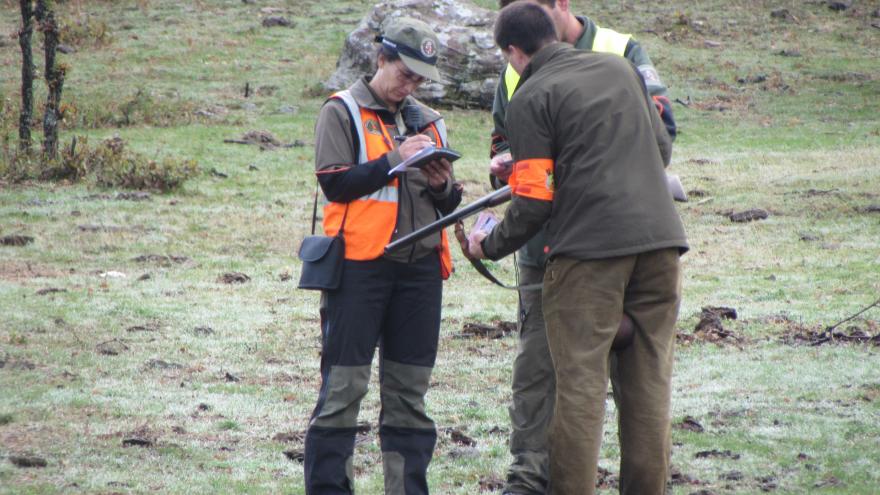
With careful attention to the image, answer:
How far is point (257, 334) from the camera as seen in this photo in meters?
8.98

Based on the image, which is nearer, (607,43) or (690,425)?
(607,43)

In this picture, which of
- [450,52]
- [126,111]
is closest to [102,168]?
[126,111]

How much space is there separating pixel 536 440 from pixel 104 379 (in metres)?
3.58

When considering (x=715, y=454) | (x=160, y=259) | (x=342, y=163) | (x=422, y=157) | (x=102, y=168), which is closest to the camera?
(x=422, y=157)

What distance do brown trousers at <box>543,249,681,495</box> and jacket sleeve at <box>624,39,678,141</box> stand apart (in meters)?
0.73

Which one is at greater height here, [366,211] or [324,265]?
[366,211]

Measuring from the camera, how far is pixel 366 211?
15.5ft

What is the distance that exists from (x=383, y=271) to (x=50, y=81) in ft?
39.6

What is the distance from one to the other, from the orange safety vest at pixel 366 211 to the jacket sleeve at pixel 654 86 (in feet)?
3.65

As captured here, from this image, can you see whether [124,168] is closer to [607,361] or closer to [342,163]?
[342,163]

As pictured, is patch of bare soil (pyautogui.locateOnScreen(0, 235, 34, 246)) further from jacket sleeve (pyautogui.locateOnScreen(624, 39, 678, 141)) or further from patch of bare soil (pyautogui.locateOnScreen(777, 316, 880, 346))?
jacket sleeve (pyautogui.locateOnScreen(624, 39, 678, 141))

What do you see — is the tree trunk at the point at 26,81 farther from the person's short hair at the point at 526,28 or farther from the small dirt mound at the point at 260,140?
the person's short hair at the point at 526,28

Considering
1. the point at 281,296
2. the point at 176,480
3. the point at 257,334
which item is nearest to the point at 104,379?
the point at 257,334

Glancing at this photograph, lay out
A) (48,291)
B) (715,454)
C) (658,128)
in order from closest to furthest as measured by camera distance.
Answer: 1. (658,128)
2. (715,454)
3. (48,291)
